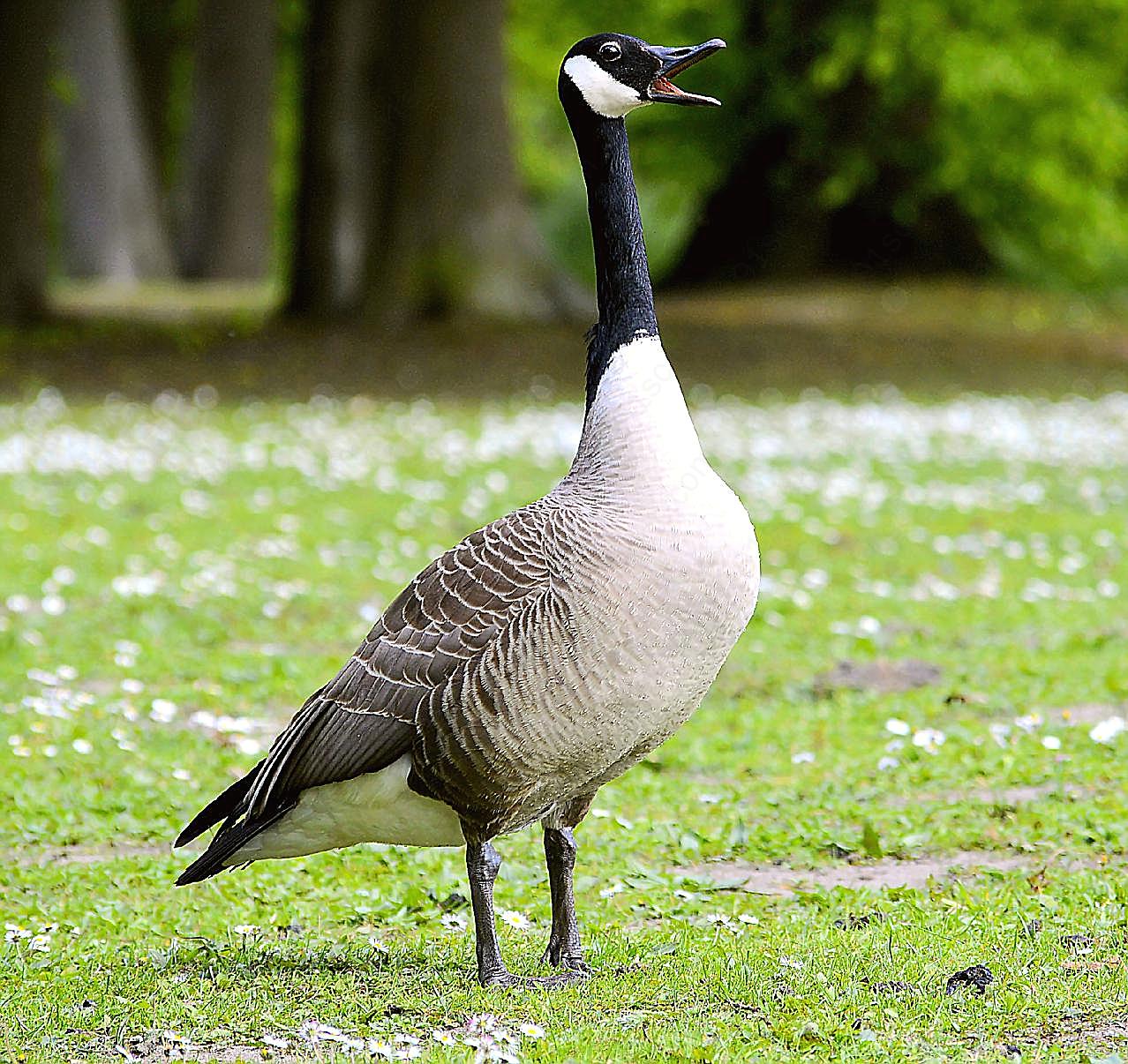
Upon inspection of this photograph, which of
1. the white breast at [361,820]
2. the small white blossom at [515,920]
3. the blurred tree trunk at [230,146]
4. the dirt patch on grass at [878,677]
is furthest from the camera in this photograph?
the blurred tree trunk at [230,146]

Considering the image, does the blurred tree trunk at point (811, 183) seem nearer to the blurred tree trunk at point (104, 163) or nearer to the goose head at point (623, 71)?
the blurred tree trunk at point (104, 163)

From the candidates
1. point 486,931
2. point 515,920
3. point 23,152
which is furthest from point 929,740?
point 23,152

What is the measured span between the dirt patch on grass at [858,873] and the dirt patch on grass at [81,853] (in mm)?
1948

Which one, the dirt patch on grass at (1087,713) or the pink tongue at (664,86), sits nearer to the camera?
the pink tongue at (664,86)

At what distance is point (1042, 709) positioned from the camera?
7.81 metres

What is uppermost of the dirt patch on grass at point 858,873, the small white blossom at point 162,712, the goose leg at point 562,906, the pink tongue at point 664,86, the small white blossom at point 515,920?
the pink tongue at point 664,86

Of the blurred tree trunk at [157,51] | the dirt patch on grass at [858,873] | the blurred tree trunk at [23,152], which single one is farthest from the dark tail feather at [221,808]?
the blurred tree trunk at [157,51]

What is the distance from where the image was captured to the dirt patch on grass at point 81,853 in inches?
239

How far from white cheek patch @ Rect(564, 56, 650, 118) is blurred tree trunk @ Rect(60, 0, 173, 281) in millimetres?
34610

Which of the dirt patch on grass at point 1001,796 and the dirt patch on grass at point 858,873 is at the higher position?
the dirt patch on grass at point 858,873

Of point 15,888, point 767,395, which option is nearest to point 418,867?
point 15,888

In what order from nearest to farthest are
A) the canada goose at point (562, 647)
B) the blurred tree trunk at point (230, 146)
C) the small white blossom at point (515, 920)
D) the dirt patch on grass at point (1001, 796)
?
the canada goose at point (562, 647) → the small white blossom at point (515, 920) → the dirt patch on grass at point (1001, 796) → the blurred tree trunk at point (230, 146)

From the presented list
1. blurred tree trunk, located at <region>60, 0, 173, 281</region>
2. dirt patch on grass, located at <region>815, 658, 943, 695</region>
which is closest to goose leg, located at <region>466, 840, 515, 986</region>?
dirt patch on grass, located at <region>815, 658, 943, 695</region>

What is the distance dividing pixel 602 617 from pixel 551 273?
20.4 metres
